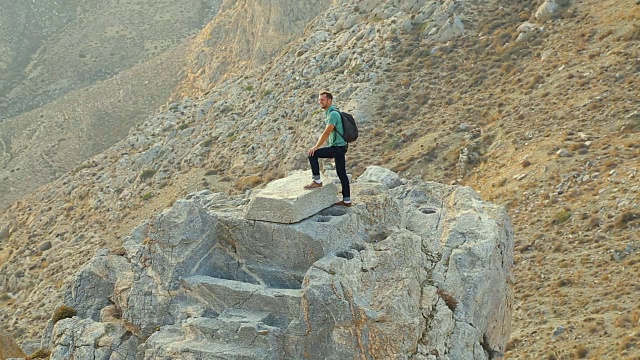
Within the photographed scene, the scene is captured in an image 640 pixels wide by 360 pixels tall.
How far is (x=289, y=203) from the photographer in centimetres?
1575

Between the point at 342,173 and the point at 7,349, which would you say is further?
the point at 7,349

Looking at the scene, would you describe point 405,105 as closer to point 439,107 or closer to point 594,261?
point 439,107

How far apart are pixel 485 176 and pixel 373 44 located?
15.9 m

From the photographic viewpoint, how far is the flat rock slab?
15844 mm

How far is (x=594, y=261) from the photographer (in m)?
24.3

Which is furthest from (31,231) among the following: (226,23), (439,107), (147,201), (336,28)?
(226,23)

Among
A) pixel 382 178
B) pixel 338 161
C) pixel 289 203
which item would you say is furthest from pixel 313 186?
pixel 382 178

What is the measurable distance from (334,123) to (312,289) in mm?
3984

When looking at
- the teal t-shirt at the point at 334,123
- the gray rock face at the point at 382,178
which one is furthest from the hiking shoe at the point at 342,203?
the gray rock face at the point at 382,178

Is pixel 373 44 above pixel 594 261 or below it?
above

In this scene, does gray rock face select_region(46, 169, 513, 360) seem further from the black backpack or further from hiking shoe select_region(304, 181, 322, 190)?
the black backpack

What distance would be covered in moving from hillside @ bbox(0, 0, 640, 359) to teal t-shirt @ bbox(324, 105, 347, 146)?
10277 millimetres

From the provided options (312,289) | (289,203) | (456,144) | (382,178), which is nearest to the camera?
(312,289)

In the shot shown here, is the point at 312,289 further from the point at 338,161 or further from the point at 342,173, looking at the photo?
→ the point at 338,161
